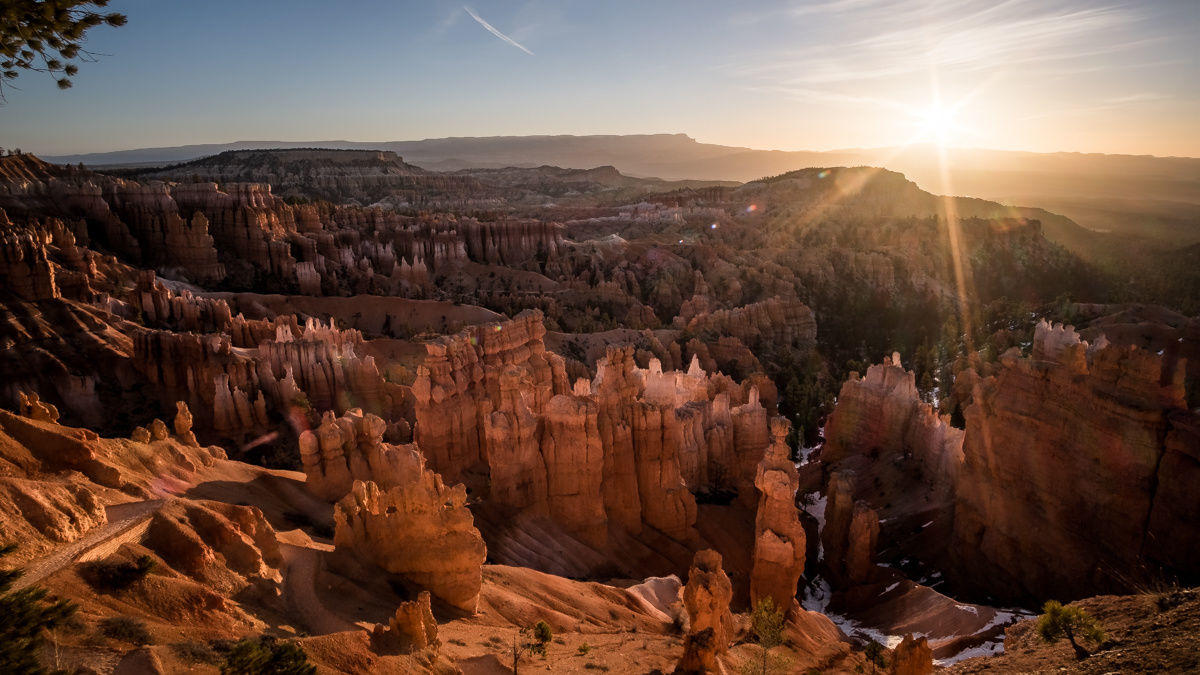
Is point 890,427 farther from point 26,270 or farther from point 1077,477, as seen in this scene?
point 26,270

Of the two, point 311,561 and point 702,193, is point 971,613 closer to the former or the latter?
point 311,561

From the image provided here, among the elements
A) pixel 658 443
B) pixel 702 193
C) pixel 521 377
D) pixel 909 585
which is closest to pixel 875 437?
pixel 909 585

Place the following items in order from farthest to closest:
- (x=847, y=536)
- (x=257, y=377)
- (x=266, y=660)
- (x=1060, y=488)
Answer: (x=257, y=377)
(x=847, y=536)
(x=1060, y=488)
(x=266, y=660)

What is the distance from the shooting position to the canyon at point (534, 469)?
1052 centimetres

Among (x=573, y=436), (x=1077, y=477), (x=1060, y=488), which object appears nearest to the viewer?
(x=1077, y=477)

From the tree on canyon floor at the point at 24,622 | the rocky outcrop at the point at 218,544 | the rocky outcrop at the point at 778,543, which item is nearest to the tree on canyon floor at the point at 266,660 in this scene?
the tree on canyon floor at the point at 24,622

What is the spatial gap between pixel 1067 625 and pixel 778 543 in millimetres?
8198

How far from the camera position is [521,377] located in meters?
22.5

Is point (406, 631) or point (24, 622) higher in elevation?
point (24, 622)

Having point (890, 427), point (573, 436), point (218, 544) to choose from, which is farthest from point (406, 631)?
point (890, 427)

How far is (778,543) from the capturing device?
18.2m

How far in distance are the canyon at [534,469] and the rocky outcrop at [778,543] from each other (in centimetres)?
9

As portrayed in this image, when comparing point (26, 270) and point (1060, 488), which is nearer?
point (1060, 488)

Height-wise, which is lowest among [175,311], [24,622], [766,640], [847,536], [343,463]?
[847,536]
